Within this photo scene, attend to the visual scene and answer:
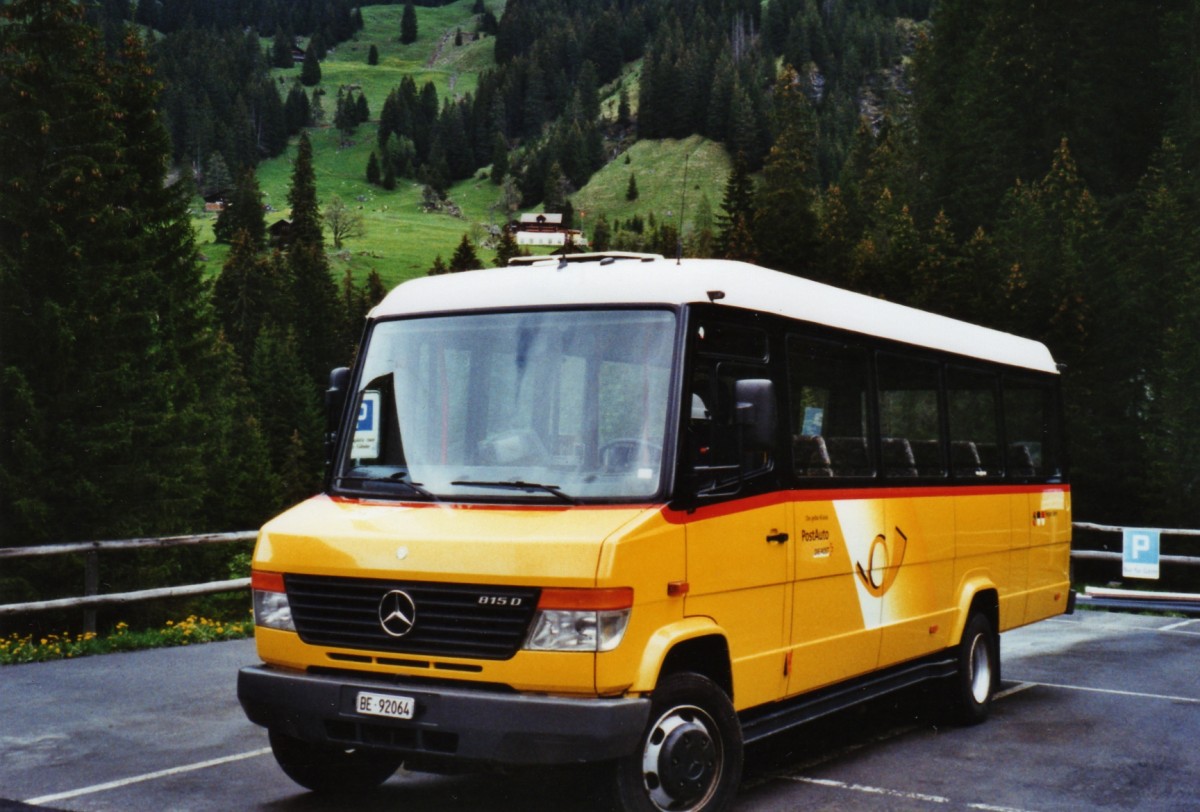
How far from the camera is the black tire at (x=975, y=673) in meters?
10.6

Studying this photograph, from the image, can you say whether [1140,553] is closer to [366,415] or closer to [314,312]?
[366,415]

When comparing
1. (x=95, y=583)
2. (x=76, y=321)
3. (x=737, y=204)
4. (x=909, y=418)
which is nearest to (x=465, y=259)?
(x=737, y=204)

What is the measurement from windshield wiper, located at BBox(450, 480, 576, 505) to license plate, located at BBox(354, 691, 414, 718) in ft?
3.75

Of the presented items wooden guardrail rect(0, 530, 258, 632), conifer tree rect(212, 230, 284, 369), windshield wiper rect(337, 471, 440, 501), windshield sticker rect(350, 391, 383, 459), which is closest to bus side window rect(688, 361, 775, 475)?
windshield wiper rect(337, 471, 440, 501)

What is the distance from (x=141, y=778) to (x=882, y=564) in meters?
4.94

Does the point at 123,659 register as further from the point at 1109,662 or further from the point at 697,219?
the point at 697,219

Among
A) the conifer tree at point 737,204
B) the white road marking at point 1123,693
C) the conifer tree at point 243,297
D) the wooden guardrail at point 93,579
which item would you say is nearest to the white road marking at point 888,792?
the white road marking at point 1123,693

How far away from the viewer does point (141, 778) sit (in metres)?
7.99

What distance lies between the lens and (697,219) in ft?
568

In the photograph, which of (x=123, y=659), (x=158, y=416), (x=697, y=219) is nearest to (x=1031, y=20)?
(x=158, y=416)

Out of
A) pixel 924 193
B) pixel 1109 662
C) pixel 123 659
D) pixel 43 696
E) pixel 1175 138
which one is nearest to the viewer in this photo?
pixel 43 696

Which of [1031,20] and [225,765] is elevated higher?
[1031,20]

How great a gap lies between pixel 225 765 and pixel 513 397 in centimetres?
322

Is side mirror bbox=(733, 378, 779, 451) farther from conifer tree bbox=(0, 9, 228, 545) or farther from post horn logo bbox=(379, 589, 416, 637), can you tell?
conifer tree bbox=(0, 9, 228, 545)
